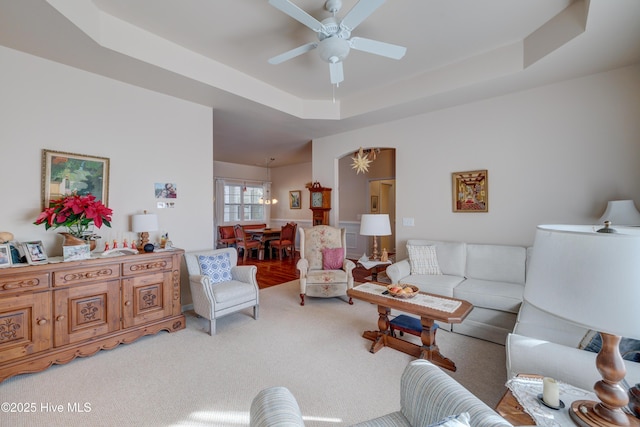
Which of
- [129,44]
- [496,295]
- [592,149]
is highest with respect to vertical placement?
[129,44]

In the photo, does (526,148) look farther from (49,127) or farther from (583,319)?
(49,127)

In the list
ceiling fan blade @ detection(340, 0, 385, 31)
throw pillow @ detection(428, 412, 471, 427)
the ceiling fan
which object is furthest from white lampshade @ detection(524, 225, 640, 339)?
the ceiling fan

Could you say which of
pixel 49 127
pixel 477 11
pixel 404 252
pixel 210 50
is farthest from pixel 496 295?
pixel 49 127

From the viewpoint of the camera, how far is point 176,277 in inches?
125

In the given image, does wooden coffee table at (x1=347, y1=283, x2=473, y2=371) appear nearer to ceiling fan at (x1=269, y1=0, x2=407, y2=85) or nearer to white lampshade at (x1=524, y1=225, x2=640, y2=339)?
white lampshade at (x1=524, y1=225, x2=640, y2=339)

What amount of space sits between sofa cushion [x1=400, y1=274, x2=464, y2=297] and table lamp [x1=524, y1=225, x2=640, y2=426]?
2.15 metres

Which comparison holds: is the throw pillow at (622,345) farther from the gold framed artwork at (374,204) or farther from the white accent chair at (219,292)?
the gold framed artwork at (374,204)

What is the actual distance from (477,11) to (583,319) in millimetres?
2664

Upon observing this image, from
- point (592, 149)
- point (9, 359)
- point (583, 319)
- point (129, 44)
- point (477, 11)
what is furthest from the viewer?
point (592, 149)

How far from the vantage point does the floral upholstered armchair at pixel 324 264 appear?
3.92 m

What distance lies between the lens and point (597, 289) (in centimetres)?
75

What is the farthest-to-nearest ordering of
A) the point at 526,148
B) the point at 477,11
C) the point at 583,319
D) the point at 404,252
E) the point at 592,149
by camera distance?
1. the point at 404,252
2. the point at 526,148
3. the point at 592,149
4. the point at 477,11
5. the point at 583,319

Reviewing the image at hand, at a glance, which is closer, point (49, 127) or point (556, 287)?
point (556, 287)

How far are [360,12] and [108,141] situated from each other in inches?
116
